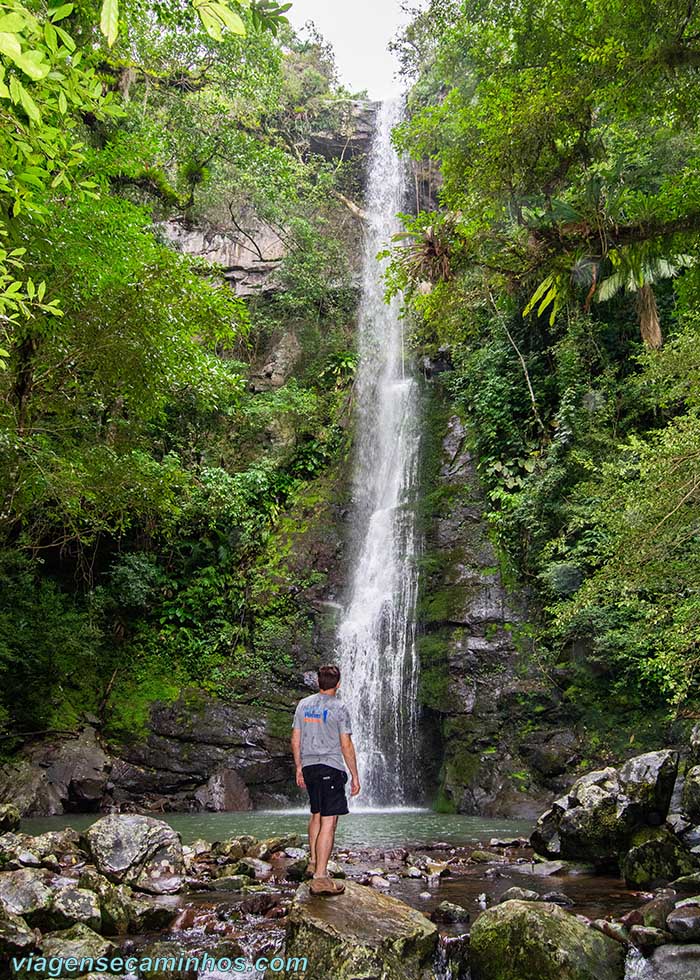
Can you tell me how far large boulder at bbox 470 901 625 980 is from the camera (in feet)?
12.4

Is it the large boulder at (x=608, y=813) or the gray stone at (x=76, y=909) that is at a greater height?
the large boulder at (x=608, y=813)

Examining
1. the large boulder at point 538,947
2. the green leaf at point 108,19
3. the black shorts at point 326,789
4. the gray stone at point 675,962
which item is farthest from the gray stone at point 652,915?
the green leaf at point 108,19

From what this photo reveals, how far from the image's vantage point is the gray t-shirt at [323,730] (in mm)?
4754

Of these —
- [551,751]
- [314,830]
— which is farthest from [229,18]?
[551,751]

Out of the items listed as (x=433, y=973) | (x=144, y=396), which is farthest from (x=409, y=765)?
(x=433, y=973)

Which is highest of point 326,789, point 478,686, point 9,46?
point 9,46

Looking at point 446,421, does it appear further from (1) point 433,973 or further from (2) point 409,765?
(1) point 433,973

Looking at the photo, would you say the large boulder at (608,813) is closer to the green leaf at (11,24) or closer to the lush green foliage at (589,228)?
the lush green foliage at (589,228)

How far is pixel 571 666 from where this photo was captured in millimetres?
12008

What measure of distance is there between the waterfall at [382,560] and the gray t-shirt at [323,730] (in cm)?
848

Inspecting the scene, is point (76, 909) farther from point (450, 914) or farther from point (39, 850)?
point (450, 914)

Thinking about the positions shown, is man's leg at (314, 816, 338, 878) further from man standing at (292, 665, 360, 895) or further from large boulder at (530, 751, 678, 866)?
large boulder at (530, 751, 678, 866)

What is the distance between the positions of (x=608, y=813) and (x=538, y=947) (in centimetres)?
312

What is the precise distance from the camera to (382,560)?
16250mm
